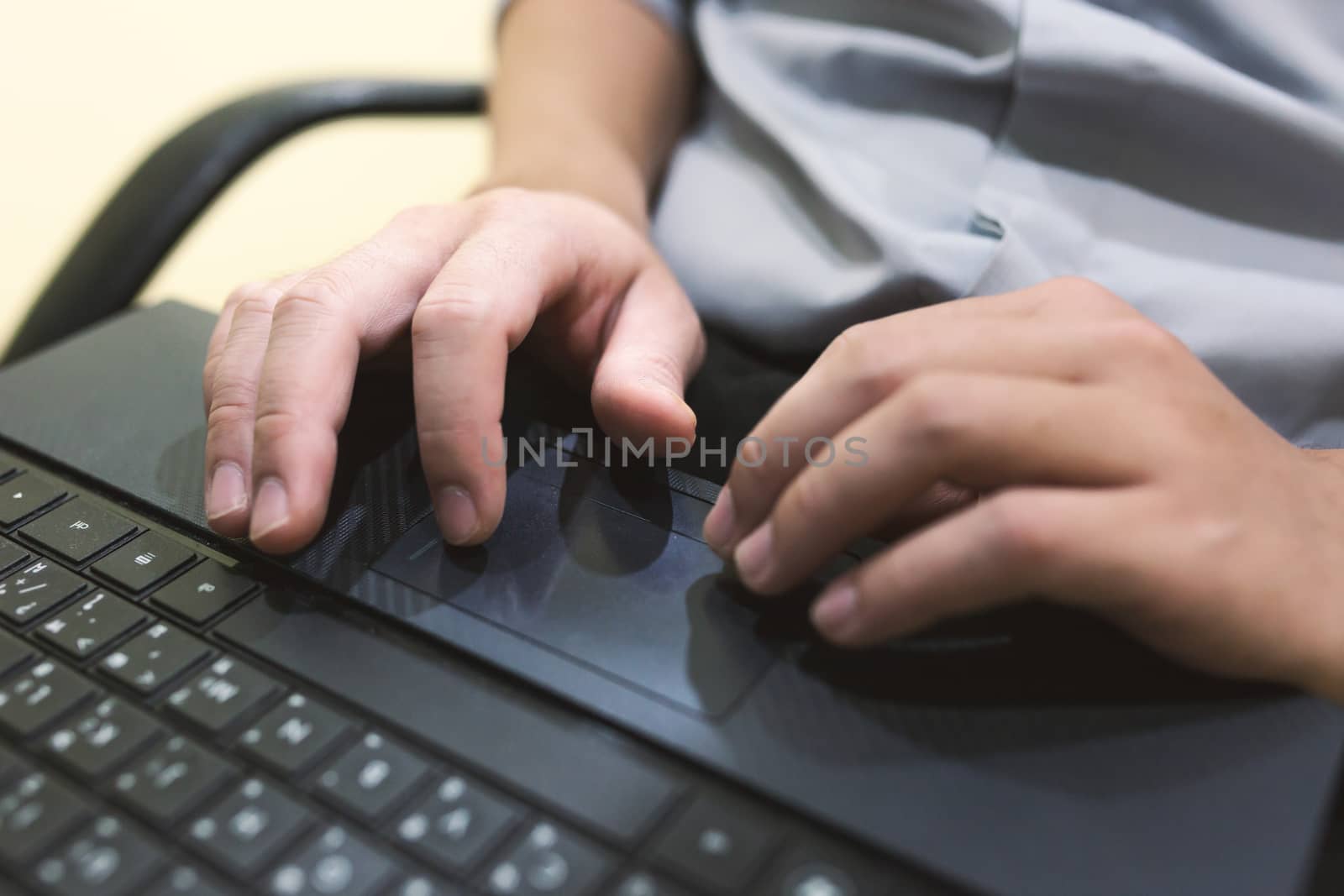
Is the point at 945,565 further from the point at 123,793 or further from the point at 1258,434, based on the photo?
the point at 123,793

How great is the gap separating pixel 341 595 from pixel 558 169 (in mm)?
329

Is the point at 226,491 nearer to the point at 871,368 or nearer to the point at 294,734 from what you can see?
Result: the point at 294,734

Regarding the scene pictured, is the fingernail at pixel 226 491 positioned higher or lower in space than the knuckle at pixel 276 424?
lower

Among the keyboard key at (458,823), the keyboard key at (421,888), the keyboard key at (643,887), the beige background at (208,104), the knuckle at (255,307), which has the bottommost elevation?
the beige background at (208,104)

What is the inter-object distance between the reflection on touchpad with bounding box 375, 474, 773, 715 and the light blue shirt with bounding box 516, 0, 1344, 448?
204 mm

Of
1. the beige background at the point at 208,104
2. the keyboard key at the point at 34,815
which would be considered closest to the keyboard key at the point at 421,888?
the keyboard key at the point at 34,815

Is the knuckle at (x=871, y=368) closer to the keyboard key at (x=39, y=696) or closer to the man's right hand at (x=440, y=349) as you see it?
A: the man's right hand at (x=440, y=349)

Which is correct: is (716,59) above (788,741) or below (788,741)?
above

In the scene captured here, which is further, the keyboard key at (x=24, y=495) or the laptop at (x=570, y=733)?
the keyboard key at (x=24, y=495)

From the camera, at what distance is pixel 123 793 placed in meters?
0.29

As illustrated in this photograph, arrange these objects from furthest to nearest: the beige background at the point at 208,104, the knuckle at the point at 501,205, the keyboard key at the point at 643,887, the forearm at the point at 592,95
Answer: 1. the beige background at the point at 208,104
2. the forearm at the point at 592,95
3. the knuckle at the point at 501,205
4. the keyboard key at the point at 643,887

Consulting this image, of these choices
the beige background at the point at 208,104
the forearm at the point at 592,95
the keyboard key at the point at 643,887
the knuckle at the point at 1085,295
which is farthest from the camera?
the beige background at the point at 208,104

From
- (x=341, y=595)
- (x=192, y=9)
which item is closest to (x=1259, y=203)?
(x=341, y=595)

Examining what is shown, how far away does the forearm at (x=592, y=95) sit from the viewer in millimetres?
606
